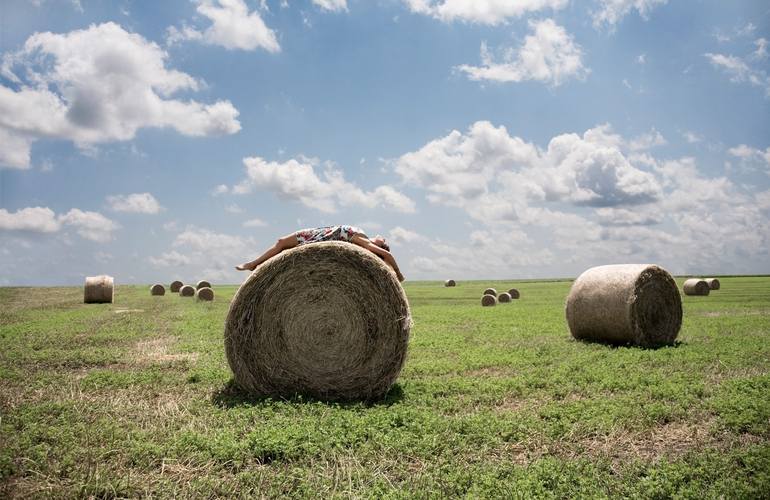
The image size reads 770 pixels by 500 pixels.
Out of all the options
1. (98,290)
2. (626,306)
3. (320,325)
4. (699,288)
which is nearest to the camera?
(320,325)

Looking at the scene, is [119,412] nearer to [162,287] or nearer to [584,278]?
[584,278]

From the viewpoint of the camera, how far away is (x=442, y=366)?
10.3 metres

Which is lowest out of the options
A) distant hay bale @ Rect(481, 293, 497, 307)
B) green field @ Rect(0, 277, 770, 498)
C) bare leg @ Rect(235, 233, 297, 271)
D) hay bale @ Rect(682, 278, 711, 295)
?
green field @ Rect(0, 277, 770, 498)

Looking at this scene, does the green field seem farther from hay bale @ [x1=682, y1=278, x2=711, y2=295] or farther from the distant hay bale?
hay bale @ [x1=682, y1=278, x2=711, y2=295]

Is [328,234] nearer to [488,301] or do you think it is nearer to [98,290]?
[488,301]

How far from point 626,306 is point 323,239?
28.1 feet

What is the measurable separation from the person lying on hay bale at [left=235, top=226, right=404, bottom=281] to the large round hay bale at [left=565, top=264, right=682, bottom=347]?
7561 mm

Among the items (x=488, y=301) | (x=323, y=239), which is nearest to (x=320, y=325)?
(x=323, y=239)

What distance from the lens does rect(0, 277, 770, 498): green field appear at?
507cm

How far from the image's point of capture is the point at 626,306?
1358 cm

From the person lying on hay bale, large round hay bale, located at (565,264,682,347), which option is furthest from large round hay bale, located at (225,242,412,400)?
large round hay bale, located at (565,264,682,347)

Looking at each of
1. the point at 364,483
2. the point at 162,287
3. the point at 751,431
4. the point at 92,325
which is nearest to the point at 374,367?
the point at 364,483

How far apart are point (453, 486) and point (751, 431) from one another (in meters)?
4.16

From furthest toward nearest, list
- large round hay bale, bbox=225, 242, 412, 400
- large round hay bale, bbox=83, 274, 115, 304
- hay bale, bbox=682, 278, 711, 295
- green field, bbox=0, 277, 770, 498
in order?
1. hay bale, bbox=682, 278, 711, 295
2. large round hay bale, bbox=83, 274, 115, 304
3. large round hay bale, bbox=225, 242, 412, 400
4. green field, bbox=0, 277, 770, 498
